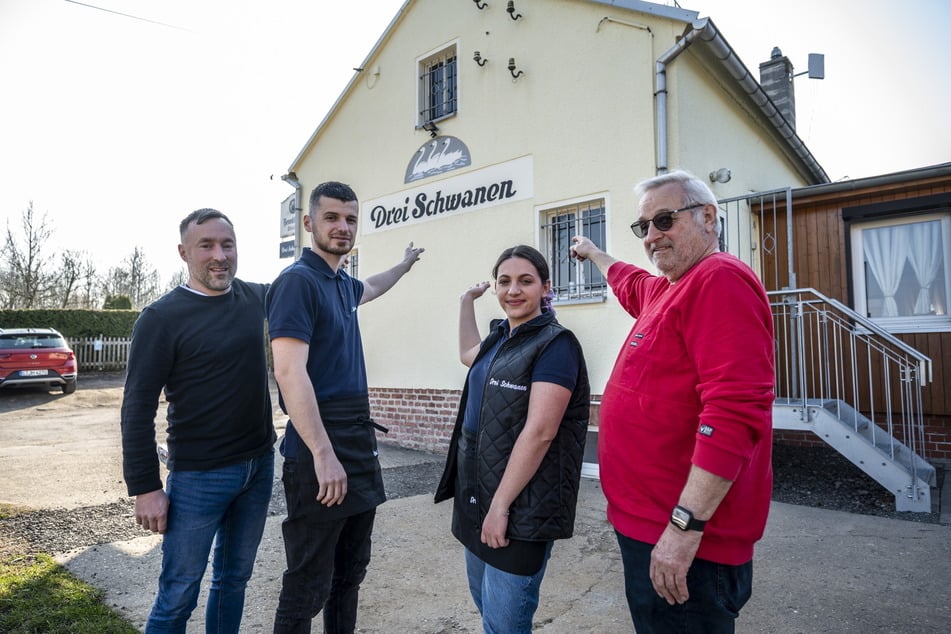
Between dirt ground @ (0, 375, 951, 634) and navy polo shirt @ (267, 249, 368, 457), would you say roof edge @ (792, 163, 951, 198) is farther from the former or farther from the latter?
navy polo shirt @ (267, 249, 368, 457)

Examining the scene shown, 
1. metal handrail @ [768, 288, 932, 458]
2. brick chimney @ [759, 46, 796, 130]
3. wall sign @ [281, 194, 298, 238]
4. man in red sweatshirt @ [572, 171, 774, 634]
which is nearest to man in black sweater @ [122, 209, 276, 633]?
man in red sweatshirt @ [572, 171, 774, 634]

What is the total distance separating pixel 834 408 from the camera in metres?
6.39

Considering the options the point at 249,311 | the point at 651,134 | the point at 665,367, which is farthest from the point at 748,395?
the point at 651,134

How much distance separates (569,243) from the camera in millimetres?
7379

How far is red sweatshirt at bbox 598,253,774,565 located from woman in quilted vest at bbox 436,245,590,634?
17cm

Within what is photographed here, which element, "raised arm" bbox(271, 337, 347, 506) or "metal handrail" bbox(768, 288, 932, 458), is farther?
"metal handrail" bbox(768, 288, 932, 458)

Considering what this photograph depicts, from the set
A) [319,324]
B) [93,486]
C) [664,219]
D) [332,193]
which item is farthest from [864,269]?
[93,486]

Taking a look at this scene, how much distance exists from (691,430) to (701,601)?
474mm

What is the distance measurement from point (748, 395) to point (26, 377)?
56.6ft

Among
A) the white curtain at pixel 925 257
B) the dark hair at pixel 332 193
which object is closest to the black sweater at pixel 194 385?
the dark hair at pixel 332 193

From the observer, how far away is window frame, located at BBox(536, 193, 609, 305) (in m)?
6.95

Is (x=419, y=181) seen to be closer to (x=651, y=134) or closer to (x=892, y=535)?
(x=651, y=134)

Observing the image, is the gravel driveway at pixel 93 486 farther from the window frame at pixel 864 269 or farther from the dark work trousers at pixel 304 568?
the dark work trousers at pixel 304 568

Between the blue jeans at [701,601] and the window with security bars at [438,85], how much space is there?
8092 millimetres
